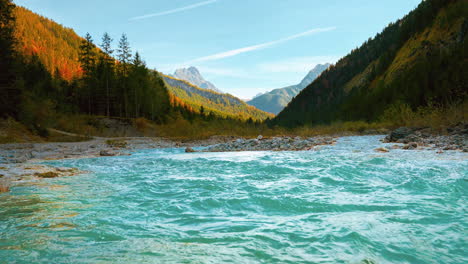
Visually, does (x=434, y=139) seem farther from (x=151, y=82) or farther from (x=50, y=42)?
(x=50, y=42)

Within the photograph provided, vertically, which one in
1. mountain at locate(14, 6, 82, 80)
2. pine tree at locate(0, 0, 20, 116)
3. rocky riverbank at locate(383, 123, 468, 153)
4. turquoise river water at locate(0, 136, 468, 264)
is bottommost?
turquoise river water at locate(0, 136, 468, 264)

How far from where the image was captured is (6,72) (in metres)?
22.9

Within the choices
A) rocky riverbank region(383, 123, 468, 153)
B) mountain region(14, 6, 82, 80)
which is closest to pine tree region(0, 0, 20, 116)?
rocky riverbank region(383, 123, 468, 153)

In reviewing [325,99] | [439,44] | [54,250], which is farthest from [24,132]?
[325,99]

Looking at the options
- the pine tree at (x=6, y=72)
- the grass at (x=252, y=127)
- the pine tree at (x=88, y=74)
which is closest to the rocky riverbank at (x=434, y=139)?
the grass at (x=252, y=127)

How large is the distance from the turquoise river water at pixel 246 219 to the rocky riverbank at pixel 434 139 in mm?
4494

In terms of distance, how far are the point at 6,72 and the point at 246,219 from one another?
90.9 ft

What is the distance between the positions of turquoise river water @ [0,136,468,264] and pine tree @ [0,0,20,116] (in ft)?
69.6

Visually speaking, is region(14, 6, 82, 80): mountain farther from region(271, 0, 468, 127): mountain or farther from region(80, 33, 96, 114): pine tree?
region(271, 0, 468, 127): mountain

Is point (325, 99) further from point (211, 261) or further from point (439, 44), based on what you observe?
point (211, 261)

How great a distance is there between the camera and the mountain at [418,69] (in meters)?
34.5

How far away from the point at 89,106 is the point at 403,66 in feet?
194

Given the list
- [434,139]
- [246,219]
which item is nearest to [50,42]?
[434,139]

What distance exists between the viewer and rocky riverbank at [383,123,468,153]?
10.5m
